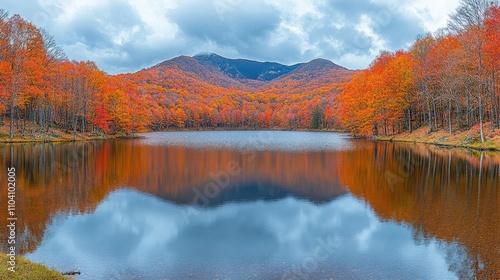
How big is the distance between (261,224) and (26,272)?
717 centimetres

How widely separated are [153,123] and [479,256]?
136 m

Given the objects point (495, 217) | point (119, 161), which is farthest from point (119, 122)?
point (495, 217)

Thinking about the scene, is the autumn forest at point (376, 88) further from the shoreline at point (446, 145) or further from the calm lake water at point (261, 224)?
the calm lake water at point (261, 224)

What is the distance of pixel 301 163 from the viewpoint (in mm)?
28500

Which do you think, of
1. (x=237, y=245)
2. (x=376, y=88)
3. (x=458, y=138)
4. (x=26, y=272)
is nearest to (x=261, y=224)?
(x=237, y=245)

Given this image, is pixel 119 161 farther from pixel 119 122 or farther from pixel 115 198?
pixel 119 122

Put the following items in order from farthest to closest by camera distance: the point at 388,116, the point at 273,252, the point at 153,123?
the point at 153,123, the point at 388,116, the point at 273,252

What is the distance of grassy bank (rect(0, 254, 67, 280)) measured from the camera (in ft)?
21.0

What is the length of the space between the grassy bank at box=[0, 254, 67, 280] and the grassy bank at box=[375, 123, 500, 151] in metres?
37.8

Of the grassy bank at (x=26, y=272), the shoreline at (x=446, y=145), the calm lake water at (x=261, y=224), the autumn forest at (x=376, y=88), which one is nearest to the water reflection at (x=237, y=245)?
the calm lake water at (x=261, y=224)

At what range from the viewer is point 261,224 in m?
12.2

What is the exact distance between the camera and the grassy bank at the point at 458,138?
117ft

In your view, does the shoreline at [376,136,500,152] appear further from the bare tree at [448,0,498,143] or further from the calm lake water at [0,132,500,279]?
the calm lake water at [0,132,500,279]

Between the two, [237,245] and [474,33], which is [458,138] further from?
[237,245]
